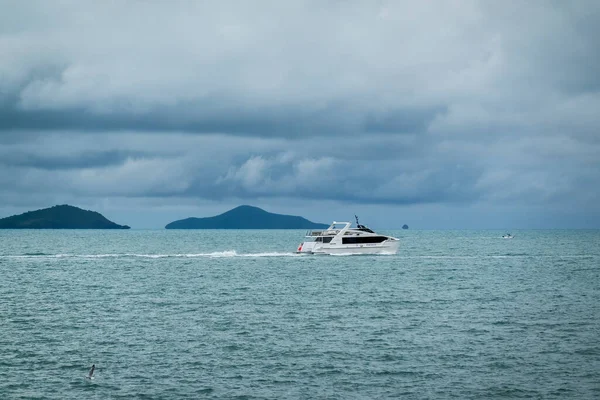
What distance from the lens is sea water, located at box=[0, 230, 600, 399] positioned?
40.1 meters

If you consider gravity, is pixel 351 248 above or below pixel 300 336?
above

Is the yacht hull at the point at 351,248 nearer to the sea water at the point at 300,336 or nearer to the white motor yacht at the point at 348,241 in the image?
the white motor yacht at the point at 348,241

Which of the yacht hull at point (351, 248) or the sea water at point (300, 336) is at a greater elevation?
the yacht hull at point (351, 248)

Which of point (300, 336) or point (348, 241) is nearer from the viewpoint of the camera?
point (300, 336)

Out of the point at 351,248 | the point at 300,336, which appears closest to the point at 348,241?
the point at 351,248

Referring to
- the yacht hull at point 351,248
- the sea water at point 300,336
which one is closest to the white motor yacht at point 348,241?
the yacht hull at point 351,248

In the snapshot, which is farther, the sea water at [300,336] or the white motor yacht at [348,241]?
the white motor yacht at [348,241]

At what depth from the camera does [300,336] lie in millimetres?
54375

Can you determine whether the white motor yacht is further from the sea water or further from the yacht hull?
the sea water

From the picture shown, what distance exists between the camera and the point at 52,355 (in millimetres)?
47344

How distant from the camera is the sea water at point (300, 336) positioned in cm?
4009

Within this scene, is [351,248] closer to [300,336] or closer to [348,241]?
[348,241]

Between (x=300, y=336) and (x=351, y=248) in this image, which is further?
(x=351, y=248)

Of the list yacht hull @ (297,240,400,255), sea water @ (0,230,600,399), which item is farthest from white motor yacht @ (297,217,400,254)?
sea water @ (0,230,600,399)
